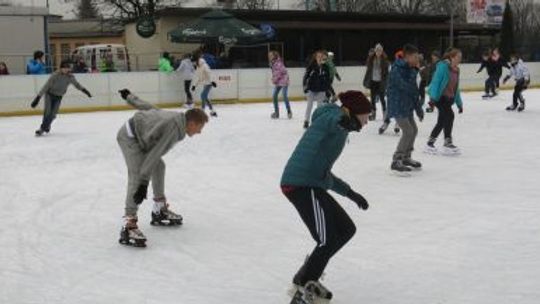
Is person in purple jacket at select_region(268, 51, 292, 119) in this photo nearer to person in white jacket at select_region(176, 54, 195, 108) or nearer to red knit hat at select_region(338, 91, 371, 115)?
person in white jacket at select_region(176, 54, 195, 108)

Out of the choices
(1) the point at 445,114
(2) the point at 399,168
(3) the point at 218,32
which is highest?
(3) the point at 218,32

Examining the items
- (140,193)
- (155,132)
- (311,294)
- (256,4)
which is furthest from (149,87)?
(256,4)

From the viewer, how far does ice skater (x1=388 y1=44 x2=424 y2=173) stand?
8359mm

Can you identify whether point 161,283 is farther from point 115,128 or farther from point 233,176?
point 115,128

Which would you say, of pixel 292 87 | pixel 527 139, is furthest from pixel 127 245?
pixel 292 87

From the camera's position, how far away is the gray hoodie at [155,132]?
4.80 meters

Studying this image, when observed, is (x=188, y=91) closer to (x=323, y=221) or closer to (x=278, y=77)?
(x=278, y=77)

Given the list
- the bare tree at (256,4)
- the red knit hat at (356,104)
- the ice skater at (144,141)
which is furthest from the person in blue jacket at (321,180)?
the bare tree at (256,4)

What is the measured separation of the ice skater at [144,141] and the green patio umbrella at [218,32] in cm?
1597

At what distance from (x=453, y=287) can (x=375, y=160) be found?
16.8ft

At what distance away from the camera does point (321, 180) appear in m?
3.81

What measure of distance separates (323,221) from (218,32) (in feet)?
59.3

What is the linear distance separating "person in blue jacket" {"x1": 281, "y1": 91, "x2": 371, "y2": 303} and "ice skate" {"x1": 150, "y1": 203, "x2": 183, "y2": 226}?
2.25 m

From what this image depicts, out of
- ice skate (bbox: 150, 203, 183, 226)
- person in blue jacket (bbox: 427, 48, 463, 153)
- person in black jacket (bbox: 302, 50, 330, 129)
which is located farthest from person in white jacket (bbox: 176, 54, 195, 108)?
ice skate (bbox: 150, 203, 183, 226)
